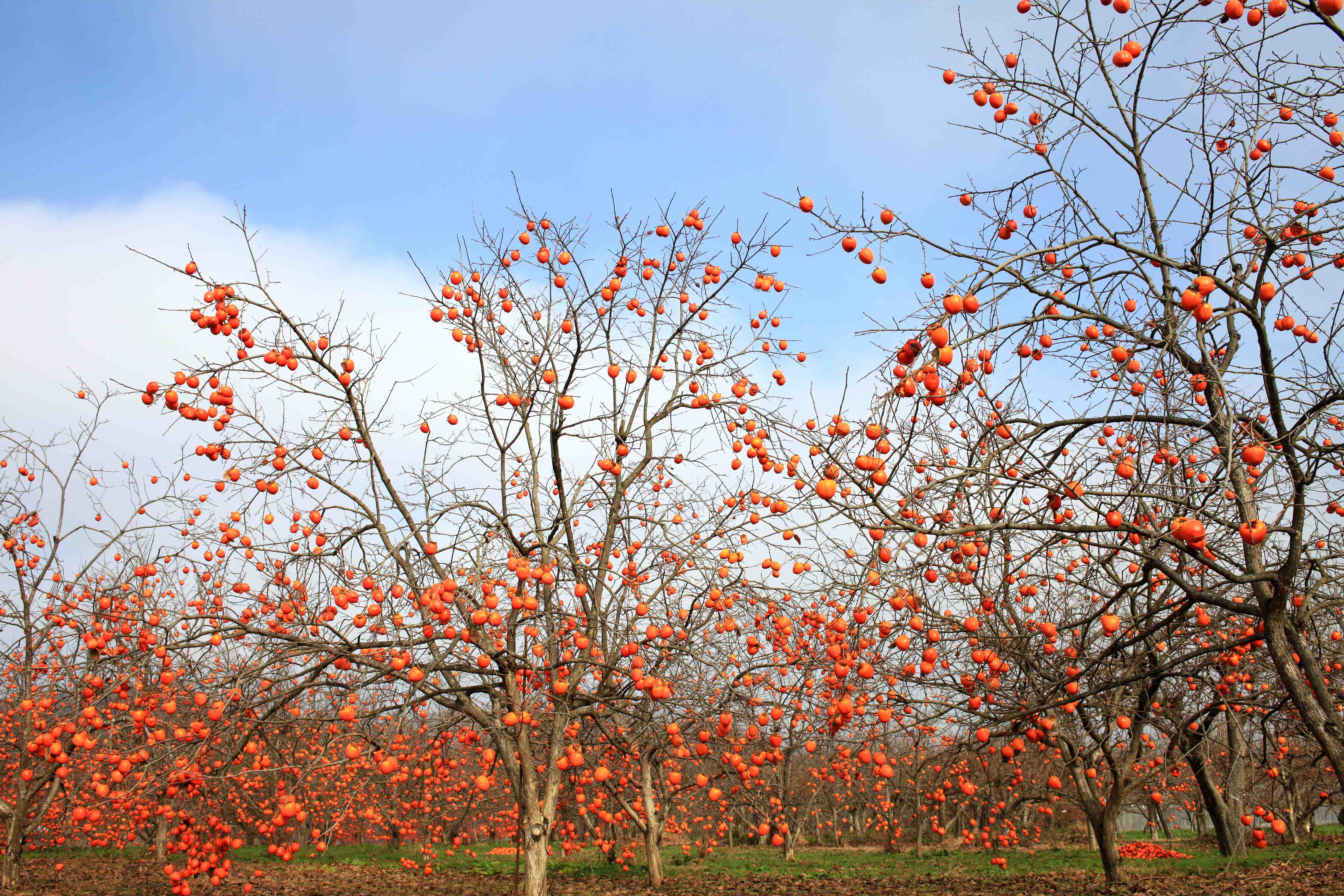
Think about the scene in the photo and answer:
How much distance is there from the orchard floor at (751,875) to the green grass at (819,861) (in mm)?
72

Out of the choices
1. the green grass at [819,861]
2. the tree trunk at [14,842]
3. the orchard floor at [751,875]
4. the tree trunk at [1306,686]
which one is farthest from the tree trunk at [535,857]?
the tree trunk at [14,842]

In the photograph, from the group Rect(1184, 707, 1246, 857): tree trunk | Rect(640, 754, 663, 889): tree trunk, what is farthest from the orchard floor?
Rect(1184, 707, 1246, 857): tree trunk

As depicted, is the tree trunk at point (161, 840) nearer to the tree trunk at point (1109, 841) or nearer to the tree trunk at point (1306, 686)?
the tree trunk at point (1109, 841)

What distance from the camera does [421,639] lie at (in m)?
5.38

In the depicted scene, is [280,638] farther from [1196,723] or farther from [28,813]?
[1196,723]

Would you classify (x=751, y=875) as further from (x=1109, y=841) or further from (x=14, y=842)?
(x=14, y=842)

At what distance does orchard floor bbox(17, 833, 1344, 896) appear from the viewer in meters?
10.5

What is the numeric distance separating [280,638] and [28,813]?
8.02m

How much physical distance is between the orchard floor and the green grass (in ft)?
0.24

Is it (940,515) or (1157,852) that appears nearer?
(940,515)

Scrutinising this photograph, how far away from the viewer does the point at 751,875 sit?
13.6 metres

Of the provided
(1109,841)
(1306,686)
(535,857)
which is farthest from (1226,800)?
(535,857)

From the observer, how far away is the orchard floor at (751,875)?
34.3 ft

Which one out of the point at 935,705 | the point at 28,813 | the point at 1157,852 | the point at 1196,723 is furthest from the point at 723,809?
the point at 935,705
